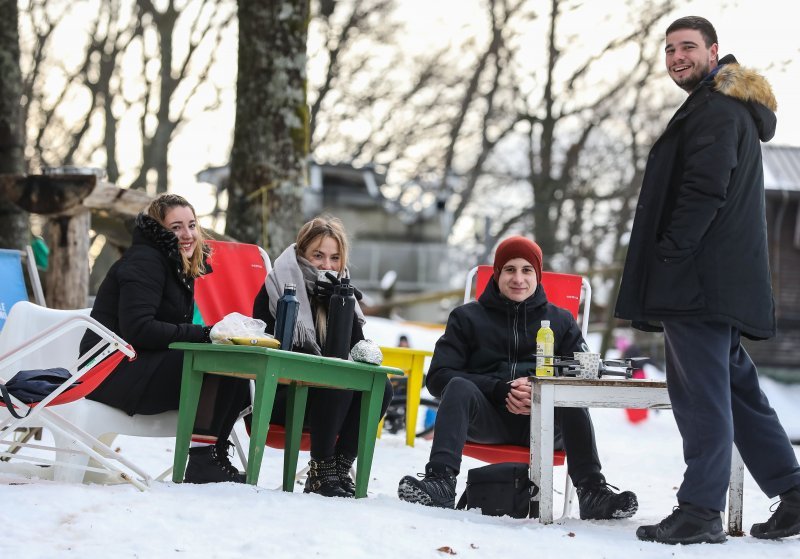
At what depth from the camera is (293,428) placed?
4.39 m

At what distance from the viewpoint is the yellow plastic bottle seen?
166 inches

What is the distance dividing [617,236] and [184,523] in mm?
19759

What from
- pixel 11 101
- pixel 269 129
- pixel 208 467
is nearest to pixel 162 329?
pixel 208 467

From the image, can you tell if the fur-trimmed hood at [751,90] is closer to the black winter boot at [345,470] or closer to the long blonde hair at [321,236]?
the long blonde hair at [321,236]

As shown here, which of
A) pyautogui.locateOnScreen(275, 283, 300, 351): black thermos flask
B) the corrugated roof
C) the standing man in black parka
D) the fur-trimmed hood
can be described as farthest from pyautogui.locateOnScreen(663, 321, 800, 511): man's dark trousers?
the corrugated roof

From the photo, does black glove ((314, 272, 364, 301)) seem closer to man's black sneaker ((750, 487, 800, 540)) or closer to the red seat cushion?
the red seat cushion

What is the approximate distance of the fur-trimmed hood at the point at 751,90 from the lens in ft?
12.5

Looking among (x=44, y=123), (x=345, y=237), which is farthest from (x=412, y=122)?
(x=345, y=237)

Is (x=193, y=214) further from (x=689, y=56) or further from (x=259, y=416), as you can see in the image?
(x=689, y=56)

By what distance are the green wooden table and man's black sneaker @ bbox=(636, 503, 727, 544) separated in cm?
117

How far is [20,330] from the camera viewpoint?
15.5ft

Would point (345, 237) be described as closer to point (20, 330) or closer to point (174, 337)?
point (174, 337)

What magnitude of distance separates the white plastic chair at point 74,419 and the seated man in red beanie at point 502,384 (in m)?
1.00

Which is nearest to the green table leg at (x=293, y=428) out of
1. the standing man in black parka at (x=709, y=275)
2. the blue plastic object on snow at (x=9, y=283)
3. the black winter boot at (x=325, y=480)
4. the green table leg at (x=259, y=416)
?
the black winter boot at (x=325, y=480)
